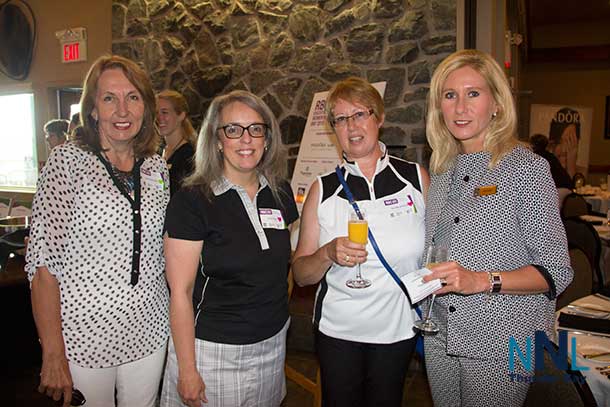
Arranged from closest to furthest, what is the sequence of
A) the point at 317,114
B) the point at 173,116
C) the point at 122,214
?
1. the point at 122,214
2. the point at 173,116
3. the point at 317,114

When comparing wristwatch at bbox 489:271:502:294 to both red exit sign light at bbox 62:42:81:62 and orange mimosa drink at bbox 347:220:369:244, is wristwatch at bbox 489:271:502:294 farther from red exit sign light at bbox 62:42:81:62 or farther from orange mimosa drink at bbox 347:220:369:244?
red exit sign light at bbox 62:42:81:62

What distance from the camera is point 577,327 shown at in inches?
76.6

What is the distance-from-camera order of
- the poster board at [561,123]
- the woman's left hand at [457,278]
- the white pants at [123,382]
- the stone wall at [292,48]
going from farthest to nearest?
the poster board at [561,123] < the stone wall at [292,48] < the white pants at [123,382] < the woman's left hand at [457,278]

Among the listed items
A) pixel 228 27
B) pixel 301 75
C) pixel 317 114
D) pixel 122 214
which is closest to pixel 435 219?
pixel 122 214

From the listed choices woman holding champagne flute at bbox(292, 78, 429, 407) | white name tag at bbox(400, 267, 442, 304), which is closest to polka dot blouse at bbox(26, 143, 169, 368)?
woman holding champagne flute at bbox(292, 78, 429, 407)

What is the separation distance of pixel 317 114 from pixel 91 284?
11.7 feet

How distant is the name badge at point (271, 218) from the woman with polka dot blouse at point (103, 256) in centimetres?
39

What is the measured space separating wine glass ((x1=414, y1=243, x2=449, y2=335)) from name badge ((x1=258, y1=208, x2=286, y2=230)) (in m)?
0.56

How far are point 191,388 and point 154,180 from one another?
2.60 ft

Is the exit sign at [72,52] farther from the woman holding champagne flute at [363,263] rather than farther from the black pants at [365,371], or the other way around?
the black pants at [365,371]

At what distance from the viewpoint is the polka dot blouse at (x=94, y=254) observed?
159 centimetres

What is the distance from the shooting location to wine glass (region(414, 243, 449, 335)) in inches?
60.7

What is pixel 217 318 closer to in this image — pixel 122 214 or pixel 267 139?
pixel 122 214

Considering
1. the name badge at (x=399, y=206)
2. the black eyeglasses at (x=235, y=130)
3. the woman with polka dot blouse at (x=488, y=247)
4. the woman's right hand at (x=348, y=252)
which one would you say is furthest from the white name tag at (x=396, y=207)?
the black eyeglasses at (x=235, y=130)
